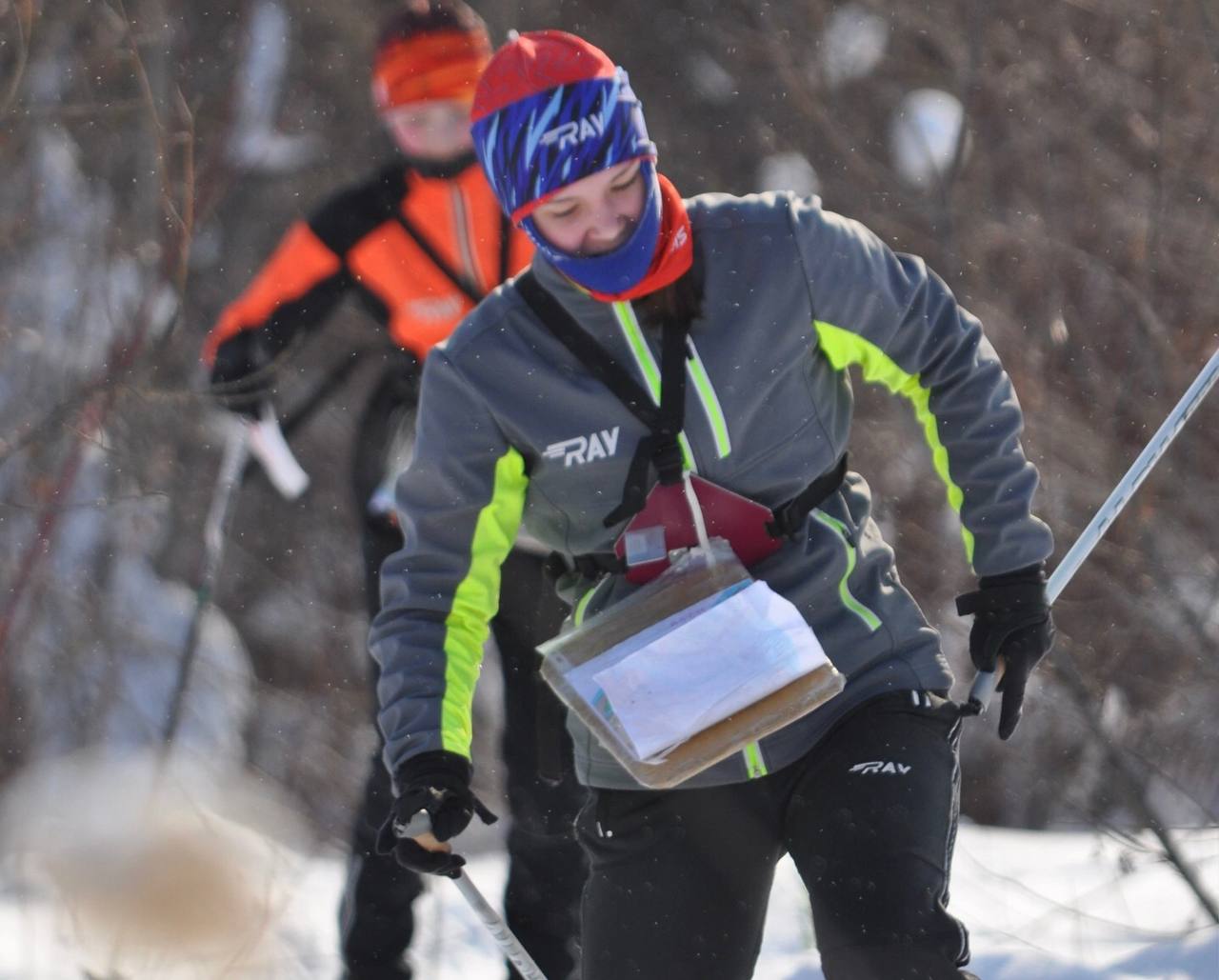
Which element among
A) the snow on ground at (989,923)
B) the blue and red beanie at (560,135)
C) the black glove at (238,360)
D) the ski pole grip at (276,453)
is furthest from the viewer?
the snow on ground at (989,923)

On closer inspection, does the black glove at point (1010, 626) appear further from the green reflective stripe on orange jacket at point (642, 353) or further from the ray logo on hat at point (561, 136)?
the ray logo on hat at point (561, 136)

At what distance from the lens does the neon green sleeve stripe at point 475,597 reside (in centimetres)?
230

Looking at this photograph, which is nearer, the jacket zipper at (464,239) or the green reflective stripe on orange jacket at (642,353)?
the green reflective stripe on orange jacket at (642,353)

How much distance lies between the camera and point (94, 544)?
8.70m

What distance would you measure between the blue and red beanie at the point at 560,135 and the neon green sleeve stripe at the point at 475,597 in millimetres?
316

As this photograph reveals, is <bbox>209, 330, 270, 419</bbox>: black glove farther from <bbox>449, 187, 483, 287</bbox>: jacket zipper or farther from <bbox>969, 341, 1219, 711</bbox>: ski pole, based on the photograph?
<bbox>969, 341, 1219, 711</bbox>: ski pole

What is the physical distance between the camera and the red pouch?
2.28m

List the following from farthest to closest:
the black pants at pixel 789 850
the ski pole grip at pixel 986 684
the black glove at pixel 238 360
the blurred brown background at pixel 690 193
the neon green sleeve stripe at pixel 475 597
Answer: the blurred brown background at pixel 690 193, the black glove at pixel 238 360, the ski pole grip at pixel 986 684, the neon green sleeve stripe at pixel 475 597, the black pants at pixel 789 850

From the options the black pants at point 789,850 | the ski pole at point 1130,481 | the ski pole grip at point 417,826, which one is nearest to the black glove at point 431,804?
the ski pole grip at point 417,826

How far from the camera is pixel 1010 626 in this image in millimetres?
2412

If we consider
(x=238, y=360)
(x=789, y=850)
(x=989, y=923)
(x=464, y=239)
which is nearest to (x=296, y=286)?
(x=238, y=360)

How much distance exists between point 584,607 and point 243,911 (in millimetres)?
2881

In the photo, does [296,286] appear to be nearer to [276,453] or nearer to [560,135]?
[276,453]

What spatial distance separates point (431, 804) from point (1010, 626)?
35.5 inches
